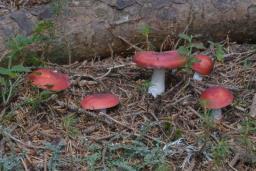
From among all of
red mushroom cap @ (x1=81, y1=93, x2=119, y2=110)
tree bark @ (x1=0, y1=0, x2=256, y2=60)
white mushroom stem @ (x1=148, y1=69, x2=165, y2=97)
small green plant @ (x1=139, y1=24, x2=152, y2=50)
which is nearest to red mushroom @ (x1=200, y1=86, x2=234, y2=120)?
white mushroom stem @ (x1=148, y1=69, x2=165, y2=97)

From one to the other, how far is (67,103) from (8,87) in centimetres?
39

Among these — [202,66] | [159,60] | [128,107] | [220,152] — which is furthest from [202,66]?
[220,152]

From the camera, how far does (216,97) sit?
3.23 meters

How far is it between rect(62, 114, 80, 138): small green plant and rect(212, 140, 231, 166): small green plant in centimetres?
81

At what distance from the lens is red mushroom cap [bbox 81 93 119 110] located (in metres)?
3.26

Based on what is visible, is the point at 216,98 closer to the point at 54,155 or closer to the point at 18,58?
the point at 54,155

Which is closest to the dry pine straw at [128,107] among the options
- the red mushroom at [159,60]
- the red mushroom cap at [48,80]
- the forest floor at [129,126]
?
the forest floor at [129,126]

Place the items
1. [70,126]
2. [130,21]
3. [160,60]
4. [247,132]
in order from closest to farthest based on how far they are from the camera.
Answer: [247,132] < [70,126] < [160,60] < [130,21]

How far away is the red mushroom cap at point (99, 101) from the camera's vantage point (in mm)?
3256

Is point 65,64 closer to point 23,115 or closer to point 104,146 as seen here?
point 23,115

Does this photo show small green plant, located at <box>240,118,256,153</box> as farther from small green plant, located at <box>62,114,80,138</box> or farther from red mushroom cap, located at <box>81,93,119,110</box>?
small green plant, located at <box>62,114,80,138</box>

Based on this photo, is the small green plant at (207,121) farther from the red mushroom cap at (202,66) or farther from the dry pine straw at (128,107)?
the red mushroom cap at (202,66)

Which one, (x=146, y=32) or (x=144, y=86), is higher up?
(x=146, y=32)

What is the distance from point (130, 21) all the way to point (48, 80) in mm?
990
